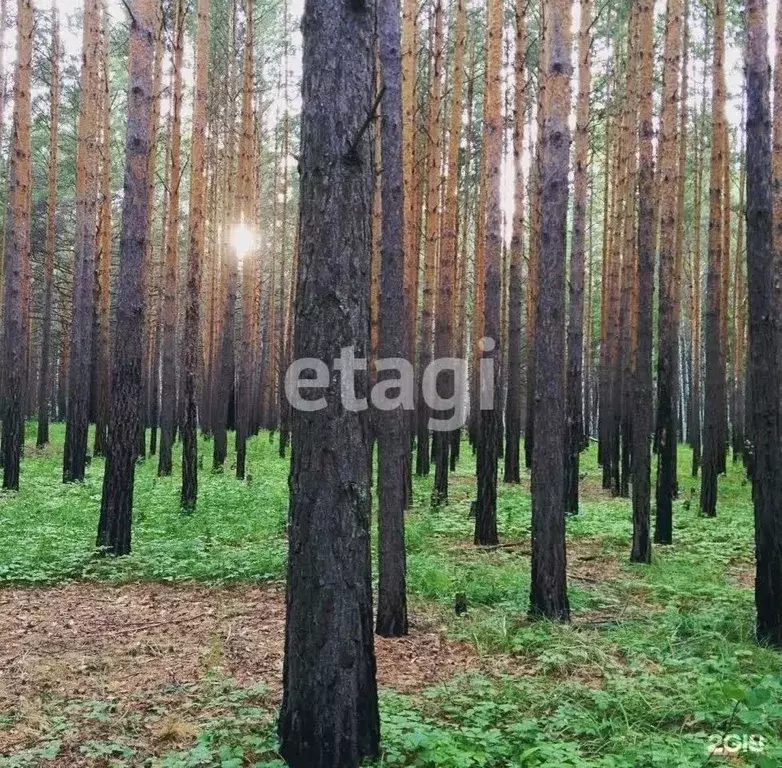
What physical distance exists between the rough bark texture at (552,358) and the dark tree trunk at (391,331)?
3.64 ft

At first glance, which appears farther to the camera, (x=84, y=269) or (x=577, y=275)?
(x=84, y=269)

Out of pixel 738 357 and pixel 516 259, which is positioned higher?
pixel 516 259

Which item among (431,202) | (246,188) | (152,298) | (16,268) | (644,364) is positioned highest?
(246,188)

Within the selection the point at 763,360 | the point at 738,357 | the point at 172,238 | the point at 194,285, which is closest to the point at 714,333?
the point at 763,360

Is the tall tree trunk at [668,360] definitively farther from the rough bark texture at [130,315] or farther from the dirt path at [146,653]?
the rough bark texture at [130,315]

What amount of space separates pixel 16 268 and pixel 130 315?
550 cm

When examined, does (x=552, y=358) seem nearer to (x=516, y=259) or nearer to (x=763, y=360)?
(x=763, y=360)

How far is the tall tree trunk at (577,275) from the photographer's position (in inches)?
467

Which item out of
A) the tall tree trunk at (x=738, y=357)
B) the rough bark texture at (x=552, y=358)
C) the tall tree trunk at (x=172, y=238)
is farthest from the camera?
the tall tree trunk at (x=738, y=357)

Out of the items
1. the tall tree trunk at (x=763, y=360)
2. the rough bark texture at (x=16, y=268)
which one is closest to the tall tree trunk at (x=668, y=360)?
the tall tree trunk at (x=763, y=360)

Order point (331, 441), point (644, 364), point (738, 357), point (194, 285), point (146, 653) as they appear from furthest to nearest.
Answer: point (738, 357) < point (194, 285) < point (644, 364) < point (146, 653) < point (331, 441)

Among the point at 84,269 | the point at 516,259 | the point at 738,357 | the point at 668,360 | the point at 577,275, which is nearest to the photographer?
the point at 668,360

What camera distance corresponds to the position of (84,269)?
1452 cm

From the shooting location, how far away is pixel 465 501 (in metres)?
12.9
